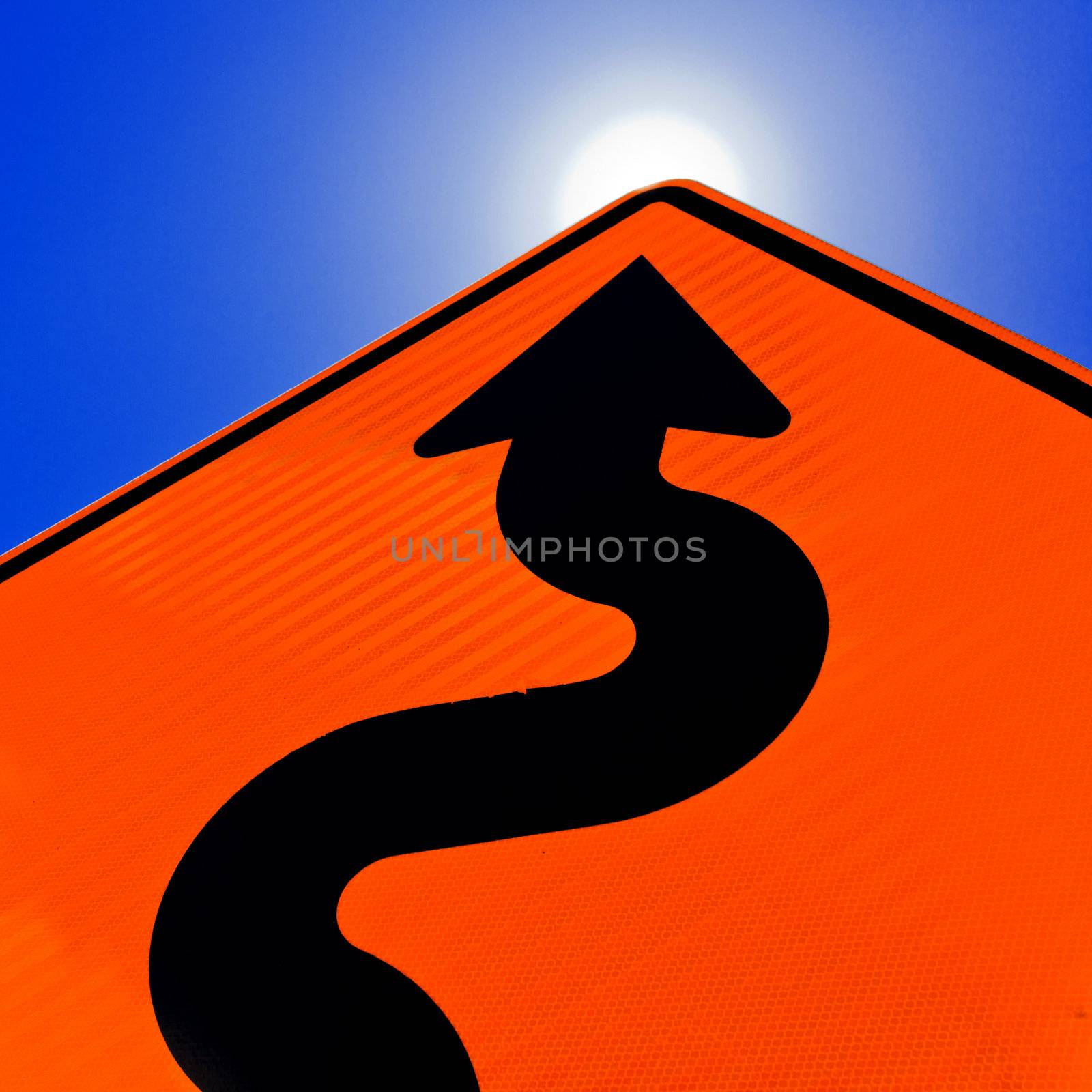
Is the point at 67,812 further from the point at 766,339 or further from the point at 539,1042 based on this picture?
the point at 766,339

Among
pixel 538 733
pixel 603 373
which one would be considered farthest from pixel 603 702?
pixel 603 373

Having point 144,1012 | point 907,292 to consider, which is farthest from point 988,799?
point 144,1012

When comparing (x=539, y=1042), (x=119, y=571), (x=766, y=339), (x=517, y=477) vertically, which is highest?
(x=119, y=571)

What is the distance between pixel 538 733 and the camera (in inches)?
74.0

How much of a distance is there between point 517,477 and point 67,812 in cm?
137

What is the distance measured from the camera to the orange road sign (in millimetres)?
1568

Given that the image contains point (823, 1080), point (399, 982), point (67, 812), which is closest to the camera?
point (823, 1080)

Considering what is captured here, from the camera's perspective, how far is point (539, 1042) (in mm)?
1577

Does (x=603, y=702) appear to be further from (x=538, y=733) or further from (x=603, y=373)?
(x=603, y=373)

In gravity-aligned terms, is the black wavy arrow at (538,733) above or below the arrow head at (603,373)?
below

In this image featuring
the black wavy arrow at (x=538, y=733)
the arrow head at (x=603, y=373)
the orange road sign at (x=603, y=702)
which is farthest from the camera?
the arrow head at (x=603, y=373)

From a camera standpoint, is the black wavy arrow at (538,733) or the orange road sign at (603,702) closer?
the orange road sign at (603,702)

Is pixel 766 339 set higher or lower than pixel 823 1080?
higher

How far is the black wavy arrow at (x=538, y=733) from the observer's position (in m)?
1.71
